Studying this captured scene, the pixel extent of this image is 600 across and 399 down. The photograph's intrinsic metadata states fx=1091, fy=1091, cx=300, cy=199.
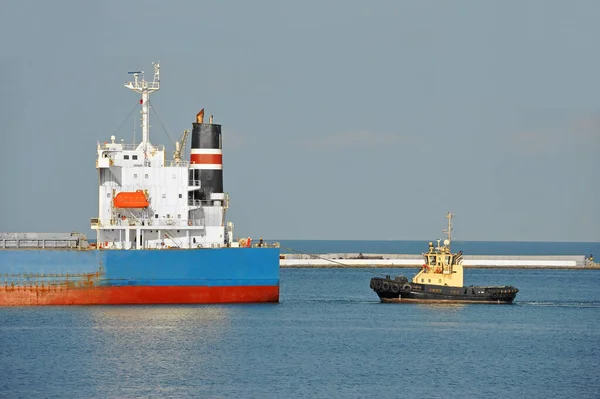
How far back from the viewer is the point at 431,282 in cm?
5441

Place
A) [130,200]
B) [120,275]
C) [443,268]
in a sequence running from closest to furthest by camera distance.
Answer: [120,275]
[130,200]
[443,268]

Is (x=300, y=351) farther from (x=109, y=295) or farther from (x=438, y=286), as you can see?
(x=438, y=286)

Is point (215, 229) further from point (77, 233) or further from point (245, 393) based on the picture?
point (245, 393)

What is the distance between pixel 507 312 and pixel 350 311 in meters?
7.48

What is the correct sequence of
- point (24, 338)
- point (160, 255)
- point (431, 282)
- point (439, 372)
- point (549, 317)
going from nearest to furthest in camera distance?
point (439, 372) < point (24, 338) < point (160, 255) < point (549, 317) < point (431, 282)

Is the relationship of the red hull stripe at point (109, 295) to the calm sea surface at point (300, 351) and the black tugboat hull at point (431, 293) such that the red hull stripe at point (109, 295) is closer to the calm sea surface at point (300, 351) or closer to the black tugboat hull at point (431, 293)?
the calm sea surface at point (300, 351)

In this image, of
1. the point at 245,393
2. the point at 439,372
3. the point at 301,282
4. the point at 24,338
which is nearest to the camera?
the point at 245,393

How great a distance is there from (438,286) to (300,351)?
17.7 meters

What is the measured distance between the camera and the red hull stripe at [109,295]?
1838 inches

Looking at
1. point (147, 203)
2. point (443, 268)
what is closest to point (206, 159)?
point (147, 203)

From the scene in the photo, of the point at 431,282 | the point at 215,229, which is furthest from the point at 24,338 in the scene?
the point at 431,282

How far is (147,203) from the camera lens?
47625 millimetres

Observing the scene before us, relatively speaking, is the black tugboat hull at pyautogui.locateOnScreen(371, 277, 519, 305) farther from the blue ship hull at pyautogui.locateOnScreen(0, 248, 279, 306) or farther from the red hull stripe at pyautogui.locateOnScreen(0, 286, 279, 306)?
the red hull stripe at pyautogui.locateOnScreen(0, 286, 279, 306)

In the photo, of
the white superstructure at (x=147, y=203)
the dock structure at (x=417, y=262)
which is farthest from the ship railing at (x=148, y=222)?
the dock structure at (x=417, y=262)
